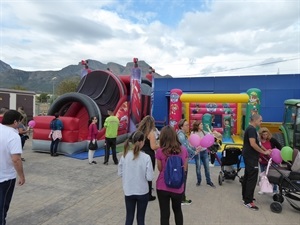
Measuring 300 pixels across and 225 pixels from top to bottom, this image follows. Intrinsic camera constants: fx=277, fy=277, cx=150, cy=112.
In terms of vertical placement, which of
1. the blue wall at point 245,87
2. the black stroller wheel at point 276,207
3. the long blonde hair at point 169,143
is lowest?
the black stroller wheel at point 276,207

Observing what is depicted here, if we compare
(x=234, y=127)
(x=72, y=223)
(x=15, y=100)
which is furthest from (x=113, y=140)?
(x=15, y=100)

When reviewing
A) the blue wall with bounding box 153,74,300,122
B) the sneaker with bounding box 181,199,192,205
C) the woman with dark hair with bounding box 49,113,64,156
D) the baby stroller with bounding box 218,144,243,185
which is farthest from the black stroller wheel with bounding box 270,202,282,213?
the blue wall with bounding box 153,74,300,122

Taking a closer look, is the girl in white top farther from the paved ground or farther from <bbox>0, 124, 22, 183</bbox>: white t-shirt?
<bbox>0, 124, 22, 183</bbox>: white t-shirt

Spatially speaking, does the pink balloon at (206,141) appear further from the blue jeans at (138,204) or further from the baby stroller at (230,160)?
the blue jeans at (138,204)

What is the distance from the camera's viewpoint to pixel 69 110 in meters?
11.9

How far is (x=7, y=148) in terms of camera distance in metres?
3.11

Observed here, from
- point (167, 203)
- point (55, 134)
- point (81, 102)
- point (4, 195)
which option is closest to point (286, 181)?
point (167, 203)

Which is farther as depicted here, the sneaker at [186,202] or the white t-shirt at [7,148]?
the sneaker at [186,202]

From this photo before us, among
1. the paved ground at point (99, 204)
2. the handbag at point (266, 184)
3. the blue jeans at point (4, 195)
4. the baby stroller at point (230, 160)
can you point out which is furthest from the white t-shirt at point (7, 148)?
the baby stroller at point (230, 160)

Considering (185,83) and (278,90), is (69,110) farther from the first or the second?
(278,90)

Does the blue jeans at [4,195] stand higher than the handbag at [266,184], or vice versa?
the blue jeans at [4,195]

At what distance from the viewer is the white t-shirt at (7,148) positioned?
309 cm

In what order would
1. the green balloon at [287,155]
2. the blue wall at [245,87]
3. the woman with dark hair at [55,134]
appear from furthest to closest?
the blue wall at [245,87], the woman with dark hair at [55,134], the green balloon at [287,155]

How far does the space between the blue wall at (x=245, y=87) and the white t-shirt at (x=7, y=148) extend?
13.3 m
